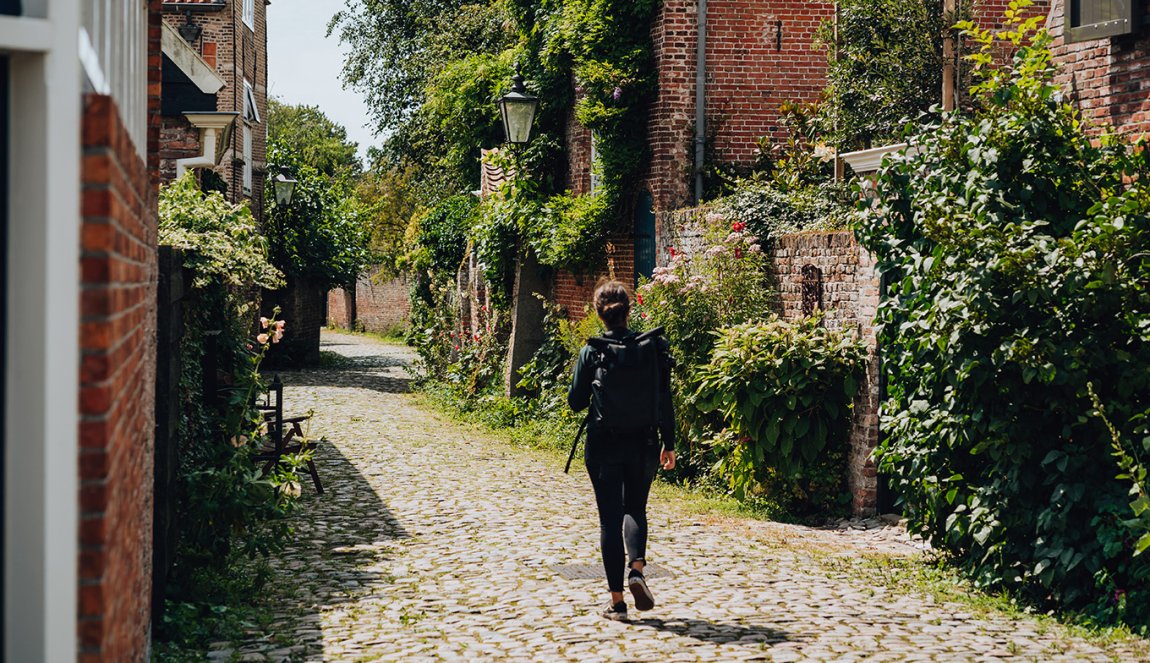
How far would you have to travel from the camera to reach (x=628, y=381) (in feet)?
23.2

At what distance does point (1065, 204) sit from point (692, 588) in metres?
3.32

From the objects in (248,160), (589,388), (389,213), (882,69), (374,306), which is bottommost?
(589,388)

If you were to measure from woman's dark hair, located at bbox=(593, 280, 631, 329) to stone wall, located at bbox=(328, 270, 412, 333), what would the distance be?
36.8m

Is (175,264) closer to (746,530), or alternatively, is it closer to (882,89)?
(746,530)

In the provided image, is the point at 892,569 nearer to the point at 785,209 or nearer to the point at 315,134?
the point at 785,209

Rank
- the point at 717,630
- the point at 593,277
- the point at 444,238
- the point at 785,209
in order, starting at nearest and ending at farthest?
the point at 717,630
the point at 785,209
the point at 593,277
the point at 444,238

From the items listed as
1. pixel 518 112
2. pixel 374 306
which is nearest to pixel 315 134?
pixel 374 306

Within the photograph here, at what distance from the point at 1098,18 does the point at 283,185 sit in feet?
78.8

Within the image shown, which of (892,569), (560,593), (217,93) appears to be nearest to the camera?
(560,593)

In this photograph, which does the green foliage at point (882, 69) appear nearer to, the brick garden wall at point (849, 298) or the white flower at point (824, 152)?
the white flower at point (824, 152)

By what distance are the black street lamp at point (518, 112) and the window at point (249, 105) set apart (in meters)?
14.1

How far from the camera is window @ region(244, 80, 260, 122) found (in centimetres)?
3028

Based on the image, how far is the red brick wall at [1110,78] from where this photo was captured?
8.33m

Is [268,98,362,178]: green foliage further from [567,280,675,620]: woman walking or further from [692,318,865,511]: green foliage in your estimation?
[567,280,675,620]: woman walking
